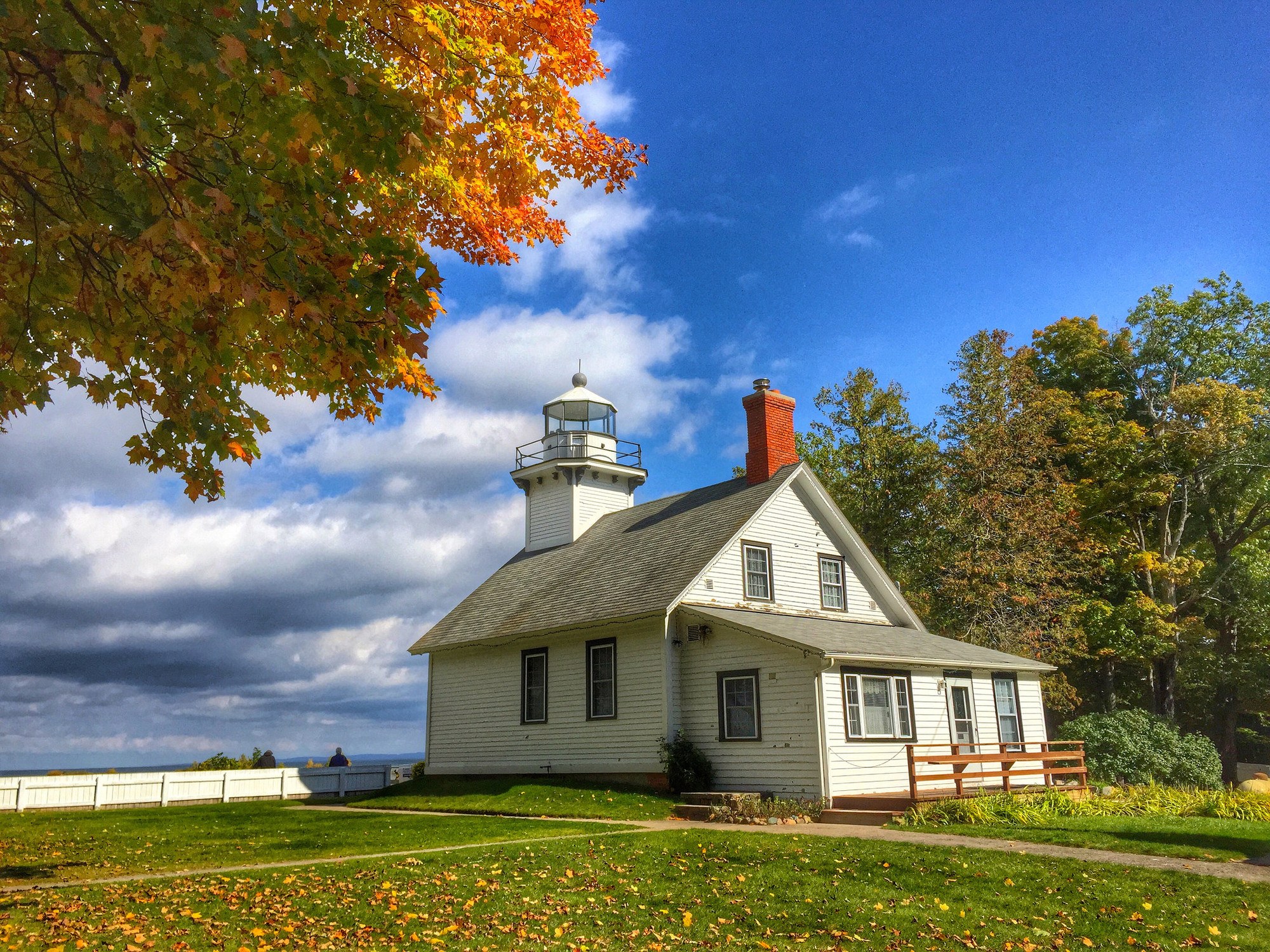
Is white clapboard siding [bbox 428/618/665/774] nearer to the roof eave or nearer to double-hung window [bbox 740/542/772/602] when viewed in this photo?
the roof eave

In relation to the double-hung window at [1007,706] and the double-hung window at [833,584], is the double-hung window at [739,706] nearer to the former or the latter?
the double-hung window at [833,584]

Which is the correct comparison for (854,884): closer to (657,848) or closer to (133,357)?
(657,848)

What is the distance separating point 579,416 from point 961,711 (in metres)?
14.9

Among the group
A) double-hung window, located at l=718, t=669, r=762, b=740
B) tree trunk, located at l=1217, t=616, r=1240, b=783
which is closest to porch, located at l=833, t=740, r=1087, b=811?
double-hung window, located at l=718, t=669, r=762, b=740

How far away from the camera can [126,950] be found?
22.6ft

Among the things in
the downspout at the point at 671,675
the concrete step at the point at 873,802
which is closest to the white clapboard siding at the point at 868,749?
the concrete step at the point at 873,802

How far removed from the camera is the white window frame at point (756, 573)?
2227cm

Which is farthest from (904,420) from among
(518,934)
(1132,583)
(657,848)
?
(518,934)

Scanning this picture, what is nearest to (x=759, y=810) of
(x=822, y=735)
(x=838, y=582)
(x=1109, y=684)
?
(x=822, y=735)

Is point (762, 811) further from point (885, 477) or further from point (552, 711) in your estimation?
point (885, 477)

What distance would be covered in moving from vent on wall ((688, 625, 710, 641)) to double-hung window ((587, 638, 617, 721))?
2031mm

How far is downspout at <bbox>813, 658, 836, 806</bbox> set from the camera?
17500mm

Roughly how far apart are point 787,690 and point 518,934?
1136 centimetres

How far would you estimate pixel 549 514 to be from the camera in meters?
30.3
